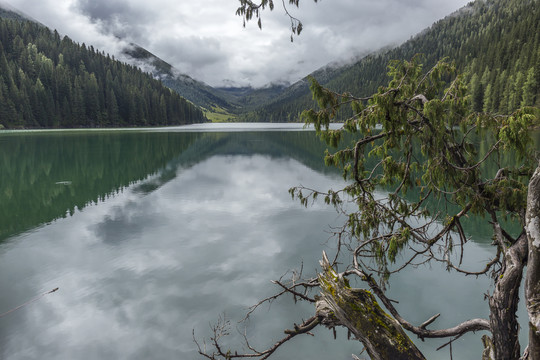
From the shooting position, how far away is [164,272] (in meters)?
11.4

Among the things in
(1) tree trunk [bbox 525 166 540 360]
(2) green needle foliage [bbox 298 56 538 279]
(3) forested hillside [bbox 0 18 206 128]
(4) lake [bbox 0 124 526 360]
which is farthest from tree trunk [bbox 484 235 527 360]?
(3) forested hillside [bbox 0 18 206 128]

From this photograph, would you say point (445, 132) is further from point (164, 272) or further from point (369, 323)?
point (164, 272)

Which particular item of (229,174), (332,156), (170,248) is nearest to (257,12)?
(332,156)

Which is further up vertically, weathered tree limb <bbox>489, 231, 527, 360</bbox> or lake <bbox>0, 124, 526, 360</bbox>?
weathered tree limb <bbox>489, 231, 527, 360</bbox>

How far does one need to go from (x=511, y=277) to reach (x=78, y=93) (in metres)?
131

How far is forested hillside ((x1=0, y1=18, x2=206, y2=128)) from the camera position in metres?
96.8

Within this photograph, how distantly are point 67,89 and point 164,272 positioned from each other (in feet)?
411

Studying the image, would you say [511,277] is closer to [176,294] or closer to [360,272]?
[360,272]

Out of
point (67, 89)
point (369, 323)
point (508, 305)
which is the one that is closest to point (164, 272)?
point (369, 323)

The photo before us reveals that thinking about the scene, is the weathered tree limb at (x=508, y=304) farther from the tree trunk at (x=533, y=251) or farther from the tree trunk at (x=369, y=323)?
the tree trunk at (x=369, y=323)

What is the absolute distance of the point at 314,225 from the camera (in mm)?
16688

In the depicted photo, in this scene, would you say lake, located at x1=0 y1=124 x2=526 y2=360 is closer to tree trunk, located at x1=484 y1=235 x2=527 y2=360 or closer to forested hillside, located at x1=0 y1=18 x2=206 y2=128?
tree trunk, located at x1=484 y1=235 x2=527 y2=360

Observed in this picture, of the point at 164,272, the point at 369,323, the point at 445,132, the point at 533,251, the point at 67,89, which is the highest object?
the point at 67,89

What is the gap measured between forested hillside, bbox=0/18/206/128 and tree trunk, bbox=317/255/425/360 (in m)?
112
